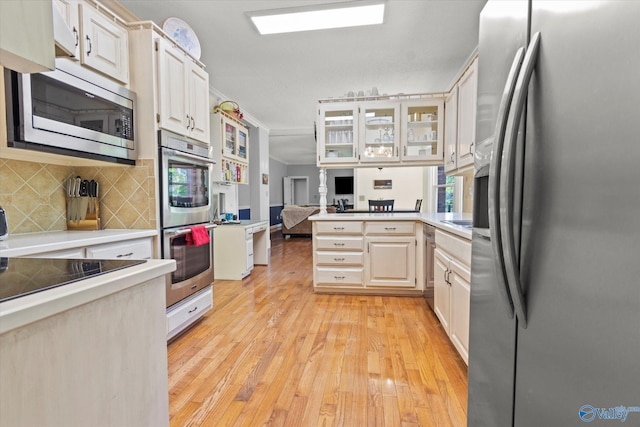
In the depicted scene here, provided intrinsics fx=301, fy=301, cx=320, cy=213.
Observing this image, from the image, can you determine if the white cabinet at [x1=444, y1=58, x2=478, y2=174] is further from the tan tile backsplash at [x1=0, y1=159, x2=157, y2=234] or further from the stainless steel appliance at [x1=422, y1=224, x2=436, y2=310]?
the tan tile backsplash at [x1=0, y1=159, x2=157, y2=234]

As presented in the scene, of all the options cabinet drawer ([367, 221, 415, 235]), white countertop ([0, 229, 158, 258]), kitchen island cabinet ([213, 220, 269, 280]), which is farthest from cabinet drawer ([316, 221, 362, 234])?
white countertop ([0, 229, 158, 258])

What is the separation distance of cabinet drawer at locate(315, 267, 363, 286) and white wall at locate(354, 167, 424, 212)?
452 centimetres

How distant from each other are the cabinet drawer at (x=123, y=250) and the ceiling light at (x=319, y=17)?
220cm

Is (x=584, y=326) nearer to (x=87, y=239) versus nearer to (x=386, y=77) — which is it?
(x=87, y=239)

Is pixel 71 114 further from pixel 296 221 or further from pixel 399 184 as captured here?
pixel 399 184

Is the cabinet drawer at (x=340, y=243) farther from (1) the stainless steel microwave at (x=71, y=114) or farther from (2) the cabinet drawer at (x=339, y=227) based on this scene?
(1) the stainless steel microwave at (x=71, y=114)

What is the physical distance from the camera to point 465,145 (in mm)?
2512

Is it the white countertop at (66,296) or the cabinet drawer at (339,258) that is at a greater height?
the white countertop at (66,296)

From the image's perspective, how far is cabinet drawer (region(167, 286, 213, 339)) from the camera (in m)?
2.12

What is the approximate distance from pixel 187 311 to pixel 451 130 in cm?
291

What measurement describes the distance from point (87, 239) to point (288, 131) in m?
5.98

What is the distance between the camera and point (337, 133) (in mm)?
3641

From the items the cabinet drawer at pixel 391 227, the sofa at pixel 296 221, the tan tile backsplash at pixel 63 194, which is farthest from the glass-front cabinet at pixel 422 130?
the sofa at pixel 296 221

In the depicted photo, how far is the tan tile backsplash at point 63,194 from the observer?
178 centimetres
